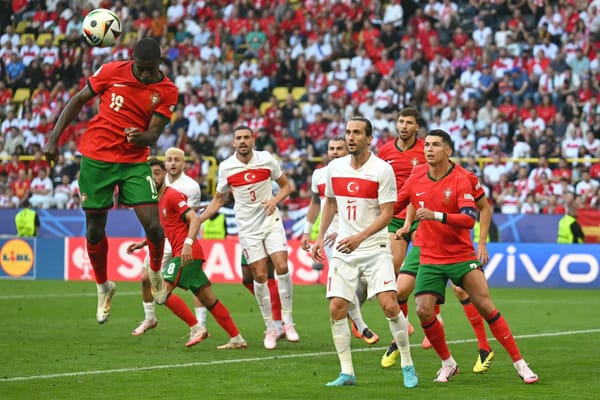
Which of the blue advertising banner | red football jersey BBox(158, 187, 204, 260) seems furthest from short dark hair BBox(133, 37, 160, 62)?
the blue advertising banner

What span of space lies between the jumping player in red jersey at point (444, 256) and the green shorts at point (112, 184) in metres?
2.71

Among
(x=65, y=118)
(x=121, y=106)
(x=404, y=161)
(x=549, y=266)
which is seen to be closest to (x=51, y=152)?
(x=65, y=118)

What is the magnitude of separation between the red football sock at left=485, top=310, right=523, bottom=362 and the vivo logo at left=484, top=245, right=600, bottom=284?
12841 millimetres

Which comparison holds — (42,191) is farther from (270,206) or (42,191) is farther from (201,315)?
(270,206)

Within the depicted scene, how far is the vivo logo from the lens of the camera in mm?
23141

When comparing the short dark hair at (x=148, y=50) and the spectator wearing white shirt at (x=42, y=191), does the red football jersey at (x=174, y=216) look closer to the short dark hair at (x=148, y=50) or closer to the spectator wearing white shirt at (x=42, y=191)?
the short dark hair at (x=148, y=50)

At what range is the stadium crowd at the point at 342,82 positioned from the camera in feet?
87.9

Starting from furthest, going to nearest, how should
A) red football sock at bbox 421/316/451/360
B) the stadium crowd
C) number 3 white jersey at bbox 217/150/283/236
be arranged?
1. the stadium crowd
2. number 3 white jersey at bbox 217/150/283/236
3. red football sock at bbox 421/316/451/360

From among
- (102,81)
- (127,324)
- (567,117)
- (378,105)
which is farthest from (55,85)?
(102,81)

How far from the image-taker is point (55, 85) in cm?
3397

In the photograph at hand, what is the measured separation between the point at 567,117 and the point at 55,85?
1525cm

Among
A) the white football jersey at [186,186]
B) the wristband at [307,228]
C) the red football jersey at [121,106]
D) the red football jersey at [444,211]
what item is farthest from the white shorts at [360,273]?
the white football jersey at [186,186]

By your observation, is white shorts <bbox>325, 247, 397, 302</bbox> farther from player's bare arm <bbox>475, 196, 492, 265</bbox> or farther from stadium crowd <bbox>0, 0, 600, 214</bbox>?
stadium crowd <bbox>0, 0, 600, 214</bbox>

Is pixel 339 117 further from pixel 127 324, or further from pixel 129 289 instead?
pixel 127 324
